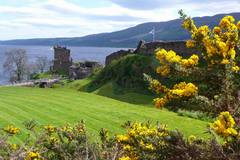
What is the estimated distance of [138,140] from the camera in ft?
29.9

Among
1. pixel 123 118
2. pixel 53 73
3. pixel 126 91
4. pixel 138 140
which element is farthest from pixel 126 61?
pixel 53 73

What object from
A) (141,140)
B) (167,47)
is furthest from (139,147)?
(167,47)

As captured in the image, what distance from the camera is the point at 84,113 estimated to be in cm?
2536

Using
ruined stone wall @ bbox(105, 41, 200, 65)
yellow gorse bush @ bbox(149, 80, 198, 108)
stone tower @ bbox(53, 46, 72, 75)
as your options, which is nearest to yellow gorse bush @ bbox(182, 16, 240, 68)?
yellow gorse bush @ bbox(149, 80, 198, 108)

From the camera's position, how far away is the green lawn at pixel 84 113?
2259cm

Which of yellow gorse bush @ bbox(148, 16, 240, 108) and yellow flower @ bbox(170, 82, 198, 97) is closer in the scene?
yellow flower @ bbox(170, 82, 198, 97)

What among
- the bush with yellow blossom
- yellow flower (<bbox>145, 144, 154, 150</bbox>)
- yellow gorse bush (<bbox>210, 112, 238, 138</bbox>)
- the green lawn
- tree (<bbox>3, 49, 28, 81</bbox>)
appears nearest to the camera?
yellow gorse bush (<bbox>210, 112, 238, 138</bbox>)

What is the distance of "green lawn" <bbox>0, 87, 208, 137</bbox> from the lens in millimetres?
22594

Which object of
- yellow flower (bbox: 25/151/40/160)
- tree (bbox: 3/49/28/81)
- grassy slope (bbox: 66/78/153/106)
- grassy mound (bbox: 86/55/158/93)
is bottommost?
tree (bbox: 3/49/28/81)

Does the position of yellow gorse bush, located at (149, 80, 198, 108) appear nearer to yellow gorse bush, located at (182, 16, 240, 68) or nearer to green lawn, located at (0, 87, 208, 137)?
yellow gorse bush, located at (182, 16, 240, 68)

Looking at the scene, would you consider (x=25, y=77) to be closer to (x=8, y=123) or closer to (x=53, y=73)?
(x=53, y=73)

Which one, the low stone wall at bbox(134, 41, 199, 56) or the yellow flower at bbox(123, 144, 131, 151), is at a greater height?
the yellow flower at bbox(123, 144, 131, 151)

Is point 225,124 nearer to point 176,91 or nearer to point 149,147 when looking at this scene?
point 176,91

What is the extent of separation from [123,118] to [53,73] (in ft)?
242
